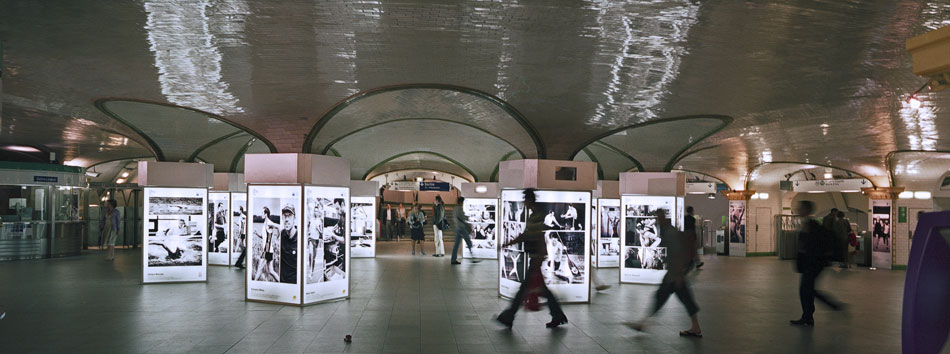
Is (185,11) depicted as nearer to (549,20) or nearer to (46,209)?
(549,20)

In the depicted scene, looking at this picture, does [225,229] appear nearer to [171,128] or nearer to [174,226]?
[174,226]

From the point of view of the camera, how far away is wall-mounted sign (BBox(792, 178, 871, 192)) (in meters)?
22.4

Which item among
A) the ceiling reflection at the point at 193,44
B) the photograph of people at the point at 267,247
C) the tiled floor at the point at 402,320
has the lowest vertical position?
the tiled floor at the point at 402,320

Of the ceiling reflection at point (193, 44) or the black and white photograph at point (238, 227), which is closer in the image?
the ceiling reflection at point (193, 44)

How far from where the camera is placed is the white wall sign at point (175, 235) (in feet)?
43.3

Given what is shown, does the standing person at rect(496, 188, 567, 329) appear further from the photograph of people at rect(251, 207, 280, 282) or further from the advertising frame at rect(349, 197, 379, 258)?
the advertising frame at rect(349, 197, 379, 258)

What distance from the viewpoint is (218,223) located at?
57.3ft

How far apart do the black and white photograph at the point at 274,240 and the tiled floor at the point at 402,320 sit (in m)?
0.53

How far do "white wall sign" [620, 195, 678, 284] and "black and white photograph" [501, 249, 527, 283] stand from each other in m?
4.24

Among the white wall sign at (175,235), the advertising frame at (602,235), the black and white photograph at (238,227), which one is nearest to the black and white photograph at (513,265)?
the white wall sign at (175,235)

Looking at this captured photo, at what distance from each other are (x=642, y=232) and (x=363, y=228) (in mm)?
9332

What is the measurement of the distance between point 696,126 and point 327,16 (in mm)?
9729

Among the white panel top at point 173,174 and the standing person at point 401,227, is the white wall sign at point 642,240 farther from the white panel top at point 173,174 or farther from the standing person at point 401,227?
the standing person at point 401,227

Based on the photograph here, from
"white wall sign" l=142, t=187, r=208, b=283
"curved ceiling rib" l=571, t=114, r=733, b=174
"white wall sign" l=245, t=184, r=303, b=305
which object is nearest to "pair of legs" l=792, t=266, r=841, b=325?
"curved ceiling rib" l=571, t=114, r=733, b=174
